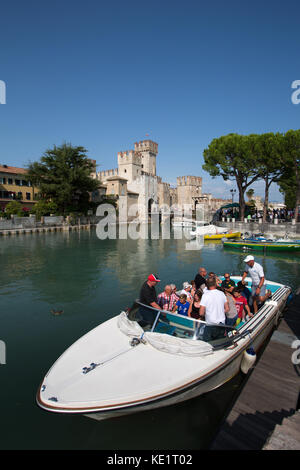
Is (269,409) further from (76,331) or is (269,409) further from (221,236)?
(221,236)

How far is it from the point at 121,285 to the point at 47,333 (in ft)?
17.9

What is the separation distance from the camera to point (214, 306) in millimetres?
5109

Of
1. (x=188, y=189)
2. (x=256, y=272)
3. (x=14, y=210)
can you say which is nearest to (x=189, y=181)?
(x=188, y=189)

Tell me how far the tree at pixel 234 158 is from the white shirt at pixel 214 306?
31.1 metres

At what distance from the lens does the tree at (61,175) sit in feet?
138

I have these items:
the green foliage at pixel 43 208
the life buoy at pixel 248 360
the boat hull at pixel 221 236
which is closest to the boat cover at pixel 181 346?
the life buoy at pixel 248 360

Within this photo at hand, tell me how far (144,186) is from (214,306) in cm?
6241

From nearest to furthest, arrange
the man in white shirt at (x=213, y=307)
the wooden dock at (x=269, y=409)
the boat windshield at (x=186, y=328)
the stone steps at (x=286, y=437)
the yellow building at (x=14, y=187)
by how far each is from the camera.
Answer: the stone steps at (x=286, y=437), the wooden dock at (x=269, y=409), the boat windshield at (x=186, y=328), the man in white shirt at (x=213, y=307), the yellow building at (x=14, y=187)

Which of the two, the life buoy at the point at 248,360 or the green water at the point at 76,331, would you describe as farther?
the life buoy at the point at 248,360

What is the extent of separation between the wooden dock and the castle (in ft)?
174

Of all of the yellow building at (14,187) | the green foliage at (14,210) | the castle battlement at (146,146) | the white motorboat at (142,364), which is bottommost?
the white motorboat at (142,364)

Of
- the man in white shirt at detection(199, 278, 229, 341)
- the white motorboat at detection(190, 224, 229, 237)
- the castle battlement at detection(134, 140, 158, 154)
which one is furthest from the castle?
the man in white shirt at detection(199, 278, 229, 341)

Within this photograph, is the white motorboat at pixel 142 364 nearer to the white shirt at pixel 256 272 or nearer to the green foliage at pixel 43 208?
the white shirt at pixel 256 272

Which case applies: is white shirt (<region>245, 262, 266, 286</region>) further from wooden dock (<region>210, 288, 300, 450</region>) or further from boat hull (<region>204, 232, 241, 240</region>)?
boat hull (<region>204, 232, 241, 240</region>)
